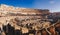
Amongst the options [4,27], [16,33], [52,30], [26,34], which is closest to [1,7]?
[4,27]

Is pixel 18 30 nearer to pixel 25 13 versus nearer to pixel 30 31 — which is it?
pixel 30 31

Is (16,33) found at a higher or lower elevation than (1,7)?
lower

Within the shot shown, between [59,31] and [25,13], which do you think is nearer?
[59,31]

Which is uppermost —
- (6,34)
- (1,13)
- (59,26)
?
(1,13)

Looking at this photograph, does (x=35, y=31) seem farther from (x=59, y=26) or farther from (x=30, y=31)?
(x=59, y=26)

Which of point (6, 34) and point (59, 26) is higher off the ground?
point (59, 26)

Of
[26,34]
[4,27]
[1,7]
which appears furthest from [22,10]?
[26,34]

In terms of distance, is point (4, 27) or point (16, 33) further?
point (4, 27)

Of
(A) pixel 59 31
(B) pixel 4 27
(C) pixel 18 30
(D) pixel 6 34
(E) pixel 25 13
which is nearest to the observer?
(A) pixel 59 31

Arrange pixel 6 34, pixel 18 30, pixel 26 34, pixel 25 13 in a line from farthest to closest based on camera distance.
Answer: pixel 25 13 < pixel 6 34 < pixel 18 30 < pixel 26 34
